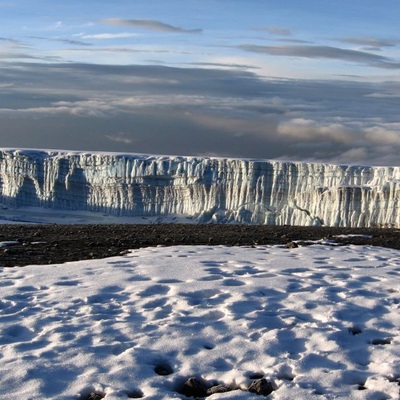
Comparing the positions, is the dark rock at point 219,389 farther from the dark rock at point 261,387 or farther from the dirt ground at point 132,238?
the dirt ground at point 132,238

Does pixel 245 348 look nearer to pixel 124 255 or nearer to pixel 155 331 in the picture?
pixel 155 331

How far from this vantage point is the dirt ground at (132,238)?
12.2 m

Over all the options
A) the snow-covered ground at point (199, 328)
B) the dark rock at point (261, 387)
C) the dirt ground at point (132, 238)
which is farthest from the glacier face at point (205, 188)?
the dark rock at point (261, 387)

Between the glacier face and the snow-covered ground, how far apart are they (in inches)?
783

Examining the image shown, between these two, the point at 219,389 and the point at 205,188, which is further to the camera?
the point at 205,188

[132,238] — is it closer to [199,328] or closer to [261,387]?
[199,328]

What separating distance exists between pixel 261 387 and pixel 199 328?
148 cm

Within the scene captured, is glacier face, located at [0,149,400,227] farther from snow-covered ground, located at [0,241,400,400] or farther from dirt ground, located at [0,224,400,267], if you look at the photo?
snow-covered ground, located at [0,241,400,400]

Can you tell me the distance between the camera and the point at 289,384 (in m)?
6.22

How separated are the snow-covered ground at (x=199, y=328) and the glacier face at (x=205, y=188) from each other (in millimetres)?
19885

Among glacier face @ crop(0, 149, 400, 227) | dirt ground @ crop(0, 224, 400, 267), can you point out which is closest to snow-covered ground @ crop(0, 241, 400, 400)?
dirt ground @ crop(0, 224, 400, 267)

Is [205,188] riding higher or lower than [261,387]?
lower

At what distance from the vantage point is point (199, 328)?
7.50 m

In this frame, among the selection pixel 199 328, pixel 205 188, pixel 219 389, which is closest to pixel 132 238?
pixel 199 328
